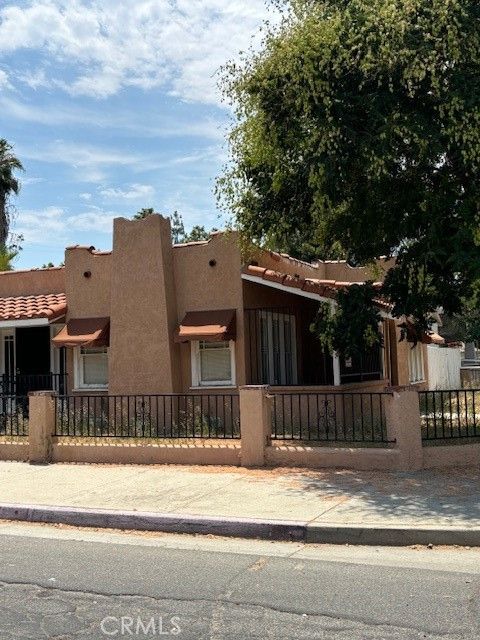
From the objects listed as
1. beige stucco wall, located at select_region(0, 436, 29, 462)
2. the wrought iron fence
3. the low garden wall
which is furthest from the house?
beige stucco wall, located at select_region(0, 436, 29, 462)

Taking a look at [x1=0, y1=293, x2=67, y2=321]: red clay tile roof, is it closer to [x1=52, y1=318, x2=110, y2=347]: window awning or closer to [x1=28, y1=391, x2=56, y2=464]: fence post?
[x1=52, y1=318, x2=110, y2=347]: window awning

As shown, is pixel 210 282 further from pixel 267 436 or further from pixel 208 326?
pixel 267 436

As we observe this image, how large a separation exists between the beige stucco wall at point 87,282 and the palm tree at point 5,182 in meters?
14.9

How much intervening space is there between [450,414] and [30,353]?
1091 centimetres

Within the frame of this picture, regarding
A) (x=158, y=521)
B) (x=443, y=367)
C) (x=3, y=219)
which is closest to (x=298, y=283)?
(x=158, y=521)

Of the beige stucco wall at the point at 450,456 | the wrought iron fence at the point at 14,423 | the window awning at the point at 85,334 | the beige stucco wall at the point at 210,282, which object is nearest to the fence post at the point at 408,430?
the beige stucco wall at the point at 450,456

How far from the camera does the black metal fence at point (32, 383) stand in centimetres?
1664

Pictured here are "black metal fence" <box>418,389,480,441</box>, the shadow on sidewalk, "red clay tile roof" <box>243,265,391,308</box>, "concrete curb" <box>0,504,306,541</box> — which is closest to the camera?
"concrete curb" <box>0,504,306,541</box>

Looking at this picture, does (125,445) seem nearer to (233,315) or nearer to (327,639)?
(233,315)

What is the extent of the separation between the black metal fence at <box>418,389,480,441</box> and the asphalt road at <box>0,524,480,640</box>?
363cm

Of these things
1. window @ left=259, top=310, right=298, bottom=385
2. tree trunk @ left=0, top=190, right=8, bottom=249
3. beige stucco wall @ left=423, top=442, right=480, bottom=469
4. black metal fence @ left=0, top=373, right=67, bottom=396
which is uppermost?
tree trunk @ left=0, top=190, right=8, bottom=249

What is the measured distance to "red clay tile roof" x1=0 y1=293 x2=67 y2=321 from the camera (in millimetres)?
15836

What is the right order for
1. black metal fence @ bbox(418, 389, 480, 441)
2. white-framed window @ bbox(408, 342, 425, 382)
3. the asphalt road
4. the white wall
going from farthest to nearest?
the white wall → white-framed window @ bbox(408, 342, 425, 382) → black metal fence @ bbox(418, 389, 480, 441) → the asphalt road

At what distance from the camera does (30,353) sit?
17.6 meters
